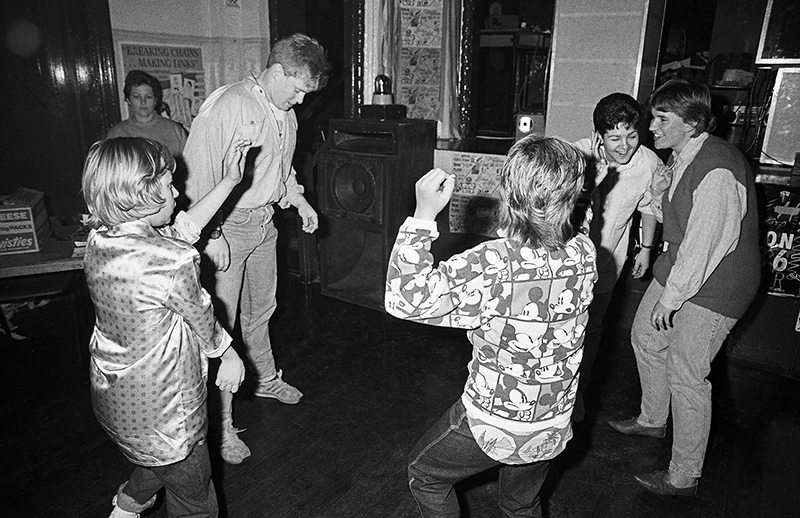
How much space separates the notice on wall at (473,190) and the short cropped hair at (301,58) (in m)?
1.93

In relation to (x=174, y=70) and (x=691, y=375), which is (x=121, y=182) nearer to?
(x=691, y=375)

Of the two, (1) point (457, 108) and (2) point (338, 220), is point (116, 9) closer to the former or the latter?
(2) point (338, 220)

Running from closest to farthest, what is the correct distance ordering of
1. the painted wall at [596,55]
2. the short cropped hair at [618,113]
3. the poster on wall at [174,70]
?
the short cropped hair at [618,113] < the painted wall at [596,55] < the poster on wall at [174,70]

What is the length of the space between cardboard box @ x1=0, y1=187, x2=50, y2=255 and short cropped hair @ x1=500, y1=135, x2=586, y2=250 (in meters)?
2.42

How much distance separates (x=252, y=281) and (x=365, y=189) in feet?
4.46

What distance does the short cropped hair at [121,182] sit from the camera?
53.0 inches

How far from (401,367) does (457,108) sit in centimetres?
227

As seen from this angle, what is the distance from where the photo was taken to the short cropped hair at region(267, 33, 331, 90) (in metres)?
2.10

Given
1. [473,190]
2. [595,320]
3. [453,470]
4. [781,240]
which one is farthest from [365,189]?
[453,470]

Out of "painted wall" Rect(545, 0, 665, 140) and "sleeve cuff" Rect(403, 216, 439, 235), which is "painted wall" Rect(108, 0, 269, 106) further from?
"sleeve cuff" Rect(403, 216, 439, 235)

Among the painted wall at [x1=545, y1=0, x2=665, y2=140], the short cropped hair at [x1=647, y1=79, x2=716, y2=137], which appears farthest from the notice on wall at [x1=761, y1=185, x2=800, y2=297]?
the short cropped hair at [x1=647, y1=79, x2=716, y2=137]

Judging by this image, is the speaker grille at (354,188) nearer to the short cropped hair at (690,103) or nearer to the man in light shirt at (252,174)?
the man in light shirt at (252,174)

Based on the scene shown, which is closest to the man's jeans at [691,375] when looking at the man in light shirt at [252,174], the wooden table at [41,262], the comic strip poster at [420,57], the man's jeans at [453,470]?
the man's jeans at [453,470]

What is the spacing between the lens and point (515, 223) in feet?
4.31
